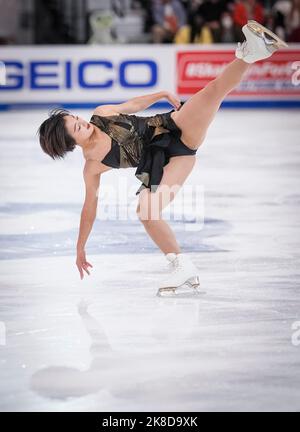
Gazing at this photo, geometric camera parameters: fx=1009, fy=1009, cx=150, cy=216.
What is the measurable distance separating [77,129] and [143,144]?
15.0 inches

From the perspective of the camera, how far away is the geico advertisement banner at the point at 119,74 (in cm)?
1408

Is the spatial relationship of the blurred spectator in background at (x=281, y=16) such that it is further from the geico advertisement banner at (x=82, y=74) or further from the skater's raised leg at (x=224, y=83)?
the skater's raised leg at (x=224, y=83)

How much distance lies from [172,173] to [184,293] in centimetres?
56

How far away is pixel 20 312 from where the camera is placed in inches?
169

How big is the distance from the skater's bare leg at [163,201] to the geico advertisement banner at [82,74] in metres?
9.53

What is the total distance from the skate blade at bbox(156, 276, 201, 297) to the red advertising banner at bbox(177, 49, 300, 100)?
9652 millimetres

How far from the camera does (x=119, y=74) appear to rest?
1410cm

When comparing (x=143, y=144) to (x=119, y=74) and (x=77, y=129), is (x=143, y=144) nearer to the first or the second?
(x=77, y=129)

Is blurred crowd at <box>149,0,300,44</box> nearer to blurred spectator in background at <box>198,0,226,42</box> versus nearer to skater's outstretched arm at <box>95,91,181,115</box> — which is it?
blurred spectator in background at <box>198,0,226,42</box>

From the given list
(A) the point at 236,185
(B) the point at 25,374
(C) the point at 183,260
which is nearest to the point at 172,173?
(C) the point at 183,260

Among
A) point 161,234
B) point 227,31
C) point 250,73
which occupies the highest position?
point 227,31

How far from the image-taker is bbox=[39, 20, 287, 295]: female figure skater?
4.47 metres

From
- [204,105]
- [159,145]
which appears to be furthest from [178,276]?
[204,105]
